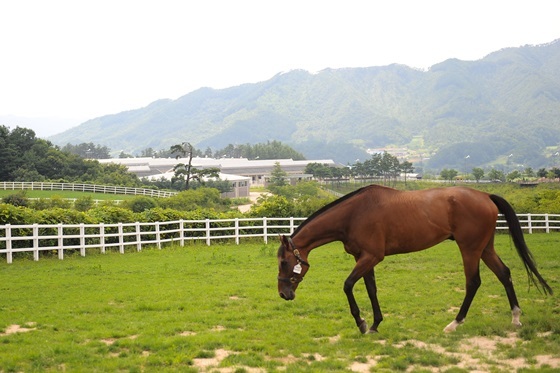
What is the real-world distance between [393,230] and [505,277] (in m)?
1.91

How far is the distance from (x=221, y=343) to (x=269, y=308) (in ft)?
7.91

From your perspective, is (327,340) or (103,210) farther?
(103,210)

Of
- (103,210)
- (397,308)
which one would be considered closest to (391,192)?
(397,308)

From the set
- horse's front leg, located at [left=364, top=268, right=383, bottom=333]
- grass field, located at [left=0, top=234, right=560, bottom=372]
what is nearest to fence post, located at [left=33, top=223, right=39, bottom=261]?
grass field, located at [left=0, top=234, right=560, bottom=372]

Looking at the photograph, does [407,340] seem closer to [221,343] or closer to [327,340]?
[327,340]

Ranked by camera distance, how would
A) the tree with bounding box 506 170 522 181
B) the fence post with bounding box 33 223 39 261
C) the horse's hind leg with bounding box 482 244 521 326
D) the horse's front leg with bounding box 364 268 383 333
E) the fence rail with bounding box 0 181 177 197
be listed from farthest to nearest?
the tree with bounding box 506 170 522 181, the fence rail with bounding box 0 181 177 197, the fence post with bounding box 33 223 39 261, the horse's hind leg with bounding box 482 244 521 326, the horse's front leg with bounding box 364 268 383 333

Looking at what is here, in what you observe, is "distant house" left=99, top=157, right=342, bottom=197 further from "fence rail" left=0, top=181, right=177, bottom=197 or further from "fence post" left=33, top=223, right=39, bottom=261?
"fence post" left=33, top=223, right=39, bottom=261

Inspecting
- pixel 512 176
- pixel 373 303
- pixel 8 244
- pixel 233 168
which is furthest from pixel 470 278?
pixel 233 168

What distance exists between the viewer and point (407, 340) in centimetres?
807

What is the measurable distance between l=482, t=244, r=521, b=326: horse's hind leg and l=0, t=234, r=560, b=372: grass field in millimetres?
203

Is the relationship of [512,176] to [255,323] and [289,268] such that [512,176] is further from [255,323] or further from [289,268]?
[289,268]

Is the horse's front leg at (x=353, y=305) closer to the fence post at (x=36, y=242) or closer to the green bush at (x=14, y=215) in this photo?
the fence post at (x=36, y=242)

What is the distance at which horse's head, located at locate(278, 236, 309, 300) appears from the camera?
27.8 ft

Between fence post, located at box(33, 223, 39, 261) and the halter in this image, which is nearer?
the halter
